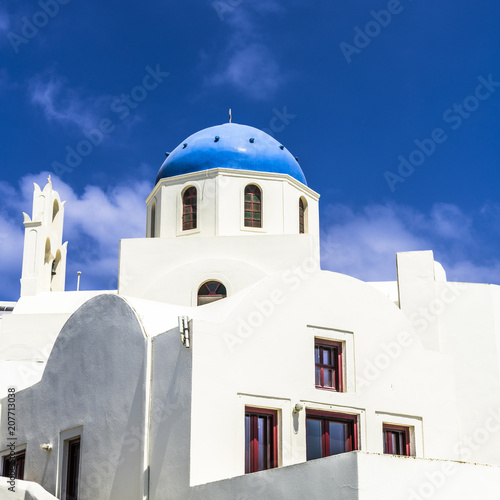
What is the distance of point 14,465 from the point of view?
25.9m

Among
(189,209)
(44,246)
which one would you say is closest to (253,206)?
(189,209)

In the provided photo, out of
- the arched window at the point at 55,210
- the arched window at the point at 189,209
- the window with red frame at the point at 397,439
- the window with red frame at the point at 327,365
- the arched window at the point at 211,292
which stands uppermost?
the arched window at the point at 55,210

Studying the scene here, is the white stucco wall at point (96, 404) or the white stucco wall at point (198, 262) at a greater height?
the white stucco wall at point (198, 262)

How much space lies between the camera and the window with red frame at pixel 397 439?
23219 mm

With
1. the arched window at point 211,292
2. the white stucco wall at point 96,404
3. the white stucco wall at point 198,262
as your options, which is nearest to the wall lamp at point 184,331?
the white stucco wall at point 96,404

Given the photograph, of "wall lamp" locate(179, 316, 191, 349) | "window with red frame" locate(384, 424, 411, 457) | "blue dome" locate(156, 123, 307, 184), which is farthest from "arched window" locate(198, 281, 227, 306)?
"wall lamp" locate(179, 316, 191, 349)

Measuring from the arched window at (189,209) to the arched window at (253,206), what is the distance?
181cm

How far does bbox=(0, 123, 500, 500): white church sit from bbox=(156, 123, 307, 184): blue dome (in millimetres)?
2932

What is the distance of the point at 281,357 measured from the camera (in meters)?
22.2

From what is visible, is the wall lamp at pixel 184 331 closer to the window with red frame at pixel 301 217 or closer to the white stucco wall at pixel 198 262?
the white stucco wall at pixel 198 262

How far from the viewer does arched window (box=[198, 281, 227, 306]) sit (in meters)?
29.2

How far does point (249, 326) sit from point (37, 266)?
693 inches

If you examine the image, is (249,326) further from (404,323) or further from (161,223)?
(161,223)

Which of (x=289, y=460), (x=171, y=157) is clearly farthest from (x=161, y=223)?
(x=289, y=460)
